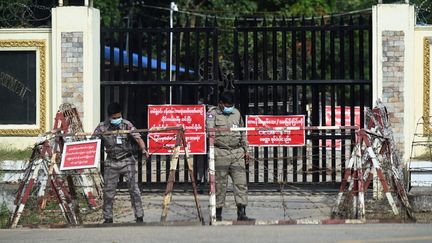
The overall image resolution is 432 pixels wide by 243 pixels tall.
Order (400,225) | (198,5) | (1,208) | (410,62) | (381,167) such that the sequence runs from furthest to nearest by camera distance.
A: (198,5)
(410,62)
(1,208)
(381,167)
(400,225)

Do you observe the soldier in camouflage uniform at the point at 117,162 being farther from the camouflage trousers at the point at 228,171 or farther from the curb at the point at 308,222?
the curb at the point at 308,222

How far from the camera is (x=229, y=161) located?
Result: 43.2 ft

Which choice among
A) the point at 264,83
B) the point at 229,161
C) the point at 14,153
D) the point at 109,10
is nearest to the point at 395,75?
the point at 264,83

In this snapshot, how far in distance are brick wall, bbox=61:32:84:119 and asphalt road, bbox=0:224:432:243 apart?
12.5ft

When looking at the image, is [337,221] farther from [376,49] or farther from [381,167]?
[376,49]

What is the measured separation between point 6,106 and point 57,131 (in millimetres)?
2811

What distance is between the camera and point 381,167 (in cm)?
1304

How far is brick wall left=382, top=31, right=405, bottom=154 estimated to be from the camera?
50.6 feet

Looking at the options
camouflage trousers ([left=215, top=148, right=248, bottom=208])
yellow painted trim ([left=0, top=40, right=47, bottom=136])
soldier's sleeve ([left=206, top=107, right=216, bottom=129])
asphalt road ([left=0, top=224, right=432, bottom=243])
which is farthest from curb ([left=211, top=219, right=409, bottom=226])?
yellow painted trim ([left=0, top=40, right=47, bottom=136])

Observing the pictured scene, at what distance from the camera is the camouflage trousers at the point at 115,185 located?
1292 centimetres

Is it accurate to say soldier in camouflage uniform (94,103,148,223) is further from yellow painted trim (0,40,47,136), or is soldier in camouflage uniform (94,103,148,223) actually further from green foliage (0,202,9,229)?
yellow painted trim (0,40,47,136)

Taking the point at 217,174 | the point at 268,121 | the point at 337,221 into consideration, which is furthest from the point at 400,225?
the point at 268,121

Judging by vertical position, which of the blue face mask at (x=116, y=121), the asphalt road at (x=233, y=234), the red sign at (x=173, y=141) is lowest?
the asphalt road at (x=233, y=234)

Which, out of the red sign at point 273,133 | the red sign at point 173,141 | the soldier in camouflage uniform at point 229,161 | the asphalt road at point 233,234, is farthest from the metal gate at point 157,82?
the asphalt road at point 233,234
